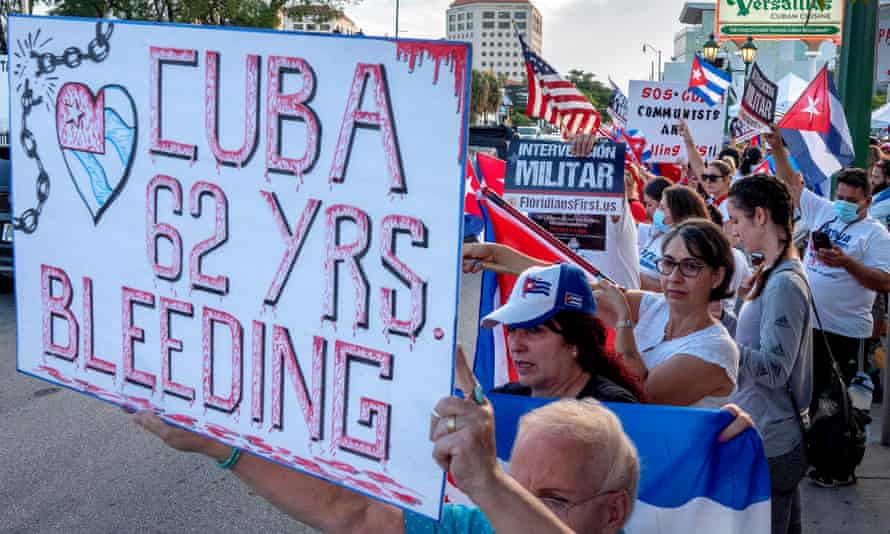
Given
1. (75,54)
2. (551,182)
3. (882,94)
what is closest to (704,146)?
(551,182)

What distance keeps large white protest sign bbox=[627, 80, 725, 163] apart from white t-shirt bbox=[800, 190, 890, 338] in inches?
161

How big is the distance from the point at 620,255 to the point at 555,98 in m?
2.27

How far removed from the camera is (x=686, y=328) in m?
3.28

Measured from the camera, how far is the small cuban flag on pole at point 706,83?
1026 centimetres

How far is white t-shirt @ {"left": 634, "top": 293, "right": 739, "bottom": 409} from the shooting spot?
3080 millimetres

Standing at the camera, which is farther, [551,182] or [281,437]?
[551,182]

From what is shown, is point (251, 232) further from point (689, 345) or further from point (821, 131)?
point (821, 131)

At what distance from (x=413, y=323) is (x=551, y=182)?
423 centimetres

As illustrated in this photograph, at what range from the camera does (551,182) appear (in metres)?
5.91

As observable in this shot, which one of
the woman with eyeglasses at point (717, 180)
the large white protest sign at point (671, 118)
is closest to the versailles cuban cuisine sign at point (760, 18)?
the large white protest sign at point (671, 118)

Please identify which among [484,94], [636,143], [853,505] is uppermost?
[484,94]

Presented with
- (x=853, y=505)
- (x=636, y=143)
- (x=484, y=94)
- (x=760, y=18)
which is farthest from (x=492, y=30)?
(x=853, y=505)

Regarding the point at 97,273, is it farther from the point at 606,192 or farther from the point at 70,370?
the point at 606,192

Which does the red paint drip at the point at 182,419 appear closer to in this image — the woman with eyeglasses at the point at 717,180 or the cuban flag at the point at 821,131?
the cuban flag at the point at 821,131
